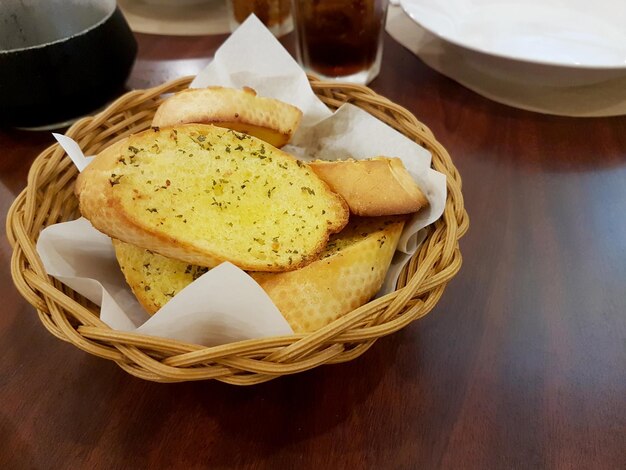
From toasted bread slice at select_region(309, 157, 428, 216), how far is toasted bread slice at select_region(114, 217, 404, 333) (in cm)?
3

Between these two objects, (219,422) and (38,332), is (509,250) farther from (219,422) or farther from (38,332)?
(38,332)

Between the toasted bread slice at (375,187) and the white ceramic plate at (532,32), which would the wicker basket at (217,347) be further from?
the white ceramic plate at (532,32)

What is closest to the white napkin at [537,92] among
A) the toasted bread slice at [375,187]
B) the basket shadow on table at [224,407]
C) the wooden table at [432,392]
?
the wooden table at [432,392]

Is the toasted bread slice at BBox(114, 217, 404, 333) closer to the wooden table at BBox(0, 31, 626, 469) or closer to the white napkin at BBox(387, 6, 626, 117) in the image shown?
the wooden table at BBox(0, 31, 626, 469)

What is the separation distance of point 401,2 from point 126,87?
22.6 inches

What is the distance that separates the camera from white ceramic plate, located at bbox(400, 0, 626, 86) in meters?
0.91

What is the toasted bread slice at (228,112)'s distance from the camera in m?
0.68

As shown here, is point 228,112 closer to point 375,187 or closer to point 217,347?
point 375,187

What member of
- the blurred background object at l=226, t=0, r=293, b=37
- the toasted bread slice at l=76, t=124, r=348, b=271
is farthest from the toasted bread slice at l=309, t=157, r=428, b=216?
the blurred background object at l=226, t=0, r=293, b=37

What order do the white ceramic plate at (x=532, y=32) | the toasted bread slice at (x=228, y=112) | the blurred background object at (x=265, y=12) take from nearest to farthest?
the toasted bread slice at (x=228, y=112)
the white ceramic plate at (x=532, y=32)
the blurred background object at (x=265, y=12)

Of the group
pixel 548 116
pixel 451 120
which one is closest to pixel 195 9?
pixel 451 120

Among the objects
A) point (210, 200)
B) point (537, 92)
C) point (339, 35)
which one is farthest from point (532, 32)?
point (210, 200)

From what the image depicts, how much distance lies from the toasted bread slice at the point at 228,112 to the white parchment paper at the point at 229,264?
110 millimetres

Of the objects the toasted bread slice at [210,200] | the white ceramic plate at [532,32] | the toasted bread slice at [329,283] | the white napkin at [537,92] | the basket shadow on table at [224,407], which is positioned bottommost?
the white napkin at [537,92]
